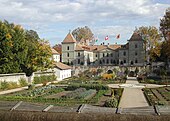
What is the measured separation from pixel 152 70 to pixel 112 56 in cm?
1783

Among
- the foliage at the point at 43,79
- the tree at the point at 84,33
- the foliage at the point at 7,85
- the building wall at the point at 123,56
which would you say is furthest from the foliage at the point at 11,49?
the tree at the point at 84,33

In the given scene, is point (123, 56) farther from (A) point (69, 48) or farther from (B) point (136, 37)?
(A) point (69, 48)

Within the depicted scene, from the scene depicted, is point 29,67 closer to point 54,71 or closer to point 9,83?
point 9,83

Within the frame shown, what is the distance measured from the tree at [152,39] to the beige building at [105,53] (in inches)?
127

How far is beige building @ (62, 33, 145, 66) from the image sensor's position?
3076 inches

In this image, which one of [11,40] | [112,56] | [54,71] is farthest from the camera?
[112,56]

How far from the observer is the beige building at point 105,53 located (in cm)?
7812

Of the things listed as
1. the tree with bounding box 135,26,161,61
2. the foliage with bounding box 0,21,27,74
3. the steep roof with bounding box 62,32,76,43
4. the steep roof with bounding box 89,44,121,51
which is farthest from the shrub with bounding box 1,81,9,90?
the steep roof with bounding box 89,44,121,51

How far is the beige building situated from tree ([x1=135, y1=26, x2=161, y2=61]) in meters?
3.23

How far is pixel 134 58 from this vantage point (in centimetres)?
7906

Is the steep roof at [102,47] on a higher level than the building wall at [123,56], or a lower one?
higher

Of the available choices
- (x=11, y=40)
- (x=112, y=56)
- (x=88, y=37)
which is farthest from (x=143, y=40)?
(x=11, y=40)

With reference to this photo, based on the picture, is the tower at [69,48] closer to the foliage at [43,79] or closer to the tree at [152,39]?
the tree at [152,39]

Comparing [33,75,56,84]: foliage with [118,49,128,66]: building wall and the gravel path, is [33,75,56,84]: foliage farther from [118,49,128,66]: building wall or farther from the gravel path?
[118,49,128,66]: building wall
